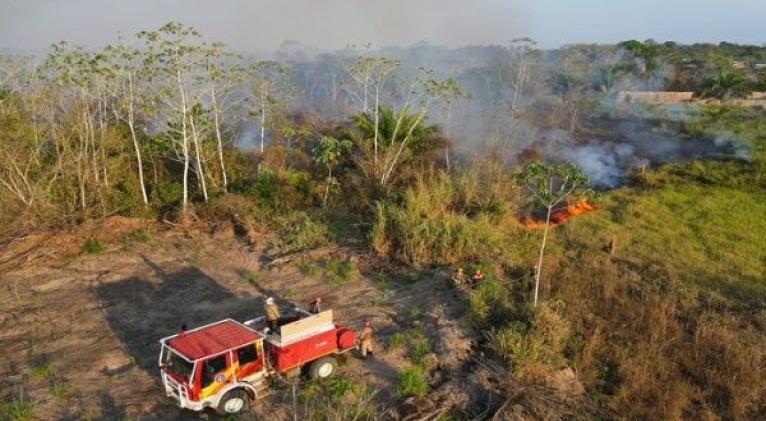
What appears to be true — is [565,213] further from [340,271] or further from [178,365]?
[178,365]

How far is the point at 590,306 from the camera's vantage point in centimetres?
1030

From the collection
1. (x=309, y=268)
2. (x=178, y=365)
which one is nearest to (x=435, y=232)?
(x=309, y=268)

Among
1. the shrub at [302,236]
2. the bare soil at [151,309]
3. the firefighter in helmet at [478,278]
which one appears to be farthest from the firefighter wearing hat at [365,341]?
the shrub at [302,236]

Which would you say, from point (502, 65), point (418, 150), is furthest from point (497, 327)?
point (502, 65)

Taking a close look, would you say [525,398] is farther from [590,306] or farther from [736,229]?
[736,229]

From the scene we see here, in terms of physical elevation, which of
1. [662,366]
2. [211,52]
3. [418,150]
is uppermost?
[211,52]

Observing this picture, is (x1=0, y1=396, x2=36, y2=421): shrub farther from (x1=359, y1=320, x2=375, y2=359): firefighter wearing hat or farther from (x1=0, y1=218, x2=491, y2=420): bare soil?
(x1=359, y1=320, x2=375, y2=359): firefighter wearing hat

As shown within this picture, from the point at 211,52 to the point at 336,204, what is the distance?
454cm

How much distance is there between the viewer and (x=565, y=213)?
1532 centimetres

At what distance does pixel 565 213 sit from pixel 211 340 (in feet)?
34.8

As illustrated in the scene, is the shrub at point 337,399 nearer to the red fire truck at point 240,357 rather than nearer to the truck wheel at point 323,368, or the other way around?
the truck wheel at point 323,368

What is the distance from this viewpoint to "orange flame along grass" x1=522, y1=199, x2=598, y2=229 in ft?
47.9

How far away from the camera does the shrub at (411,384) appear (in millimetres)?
7527

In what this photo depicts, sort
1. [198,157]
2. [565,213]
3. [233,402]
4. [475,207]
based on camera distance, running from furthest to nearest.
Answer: [565,213] → [475,207] → [198,157] → [233,402]
